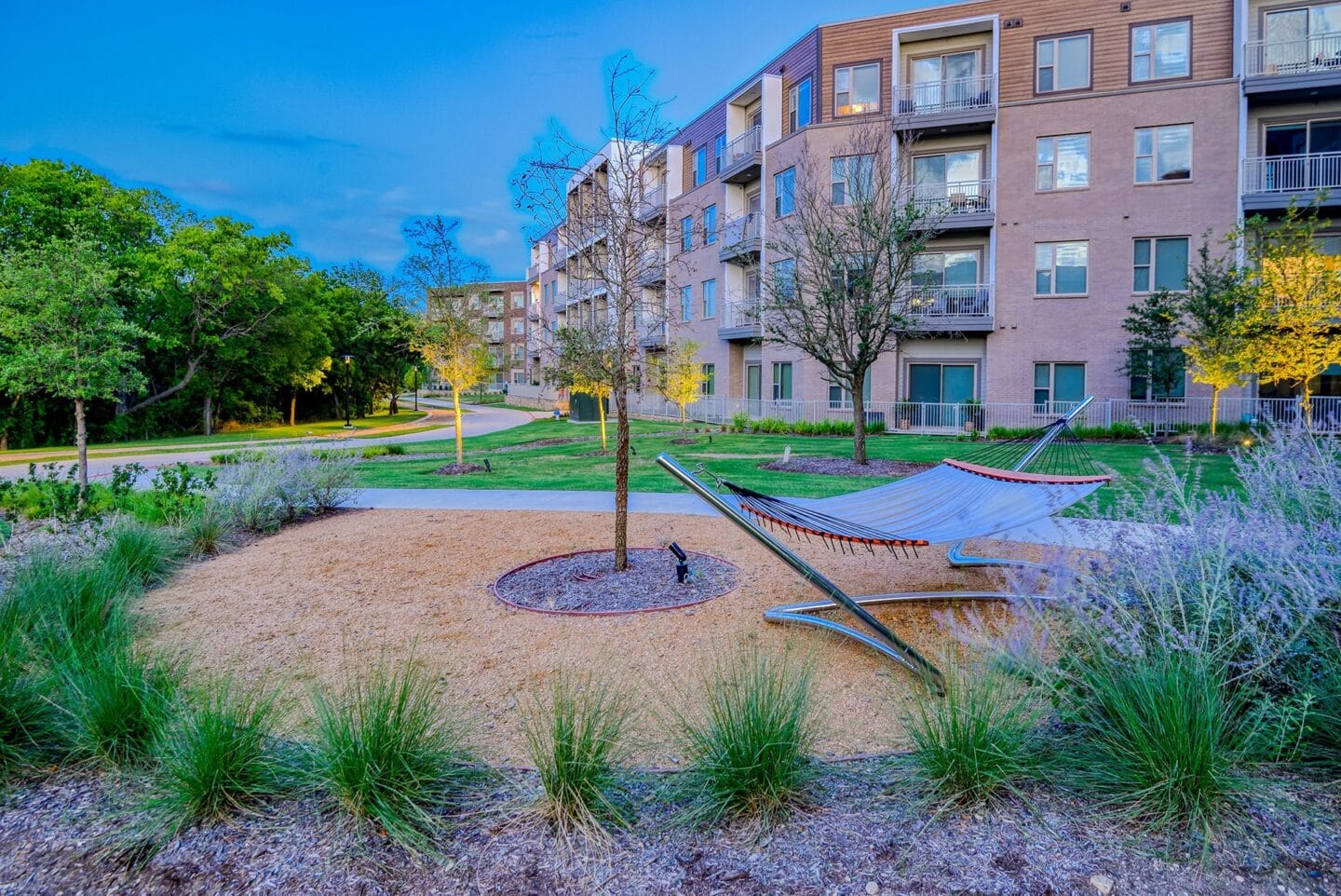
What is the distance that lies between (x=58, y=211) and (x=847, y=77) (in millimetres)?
26708

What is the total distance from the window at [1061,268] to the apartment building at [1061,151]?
38 millimetres

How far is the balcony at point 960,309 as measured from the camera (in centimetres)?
2216

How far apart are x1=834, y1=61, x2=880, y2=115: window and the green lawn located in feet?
34.8

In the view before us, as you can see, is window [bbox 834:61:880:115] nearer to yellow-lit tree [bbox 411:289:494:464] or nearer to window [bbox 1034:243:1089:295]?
window [bbox 1034:243:1089:295]

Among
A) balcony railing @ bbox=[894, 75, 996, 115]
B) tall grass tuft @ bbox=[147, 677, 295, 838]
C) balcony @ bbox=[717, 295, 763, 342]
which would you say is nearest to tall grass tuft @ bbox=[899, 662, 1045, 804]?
tall grass tuft @ bbox=[147, 677, 295, 838]

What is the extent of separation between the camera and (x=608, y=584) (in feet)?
20.6

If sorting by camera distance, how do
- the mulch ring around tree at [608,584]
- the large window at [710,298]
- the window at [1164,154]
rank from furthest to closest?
the large window at [710,298] → the window at [1164,154] → the mulch ring around tree at [608,584]

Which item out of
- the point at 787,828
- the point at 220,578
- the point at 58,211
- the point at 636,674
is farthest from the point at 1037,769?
the point at 58,211

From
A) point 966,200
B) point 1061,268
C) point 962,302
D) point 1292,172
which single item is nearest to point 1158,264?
point 1061,268

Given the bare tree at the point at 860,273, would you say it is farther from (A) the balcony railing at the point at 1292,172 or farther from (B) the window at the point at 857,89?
(A) the balcony railing at the point at 1292,172

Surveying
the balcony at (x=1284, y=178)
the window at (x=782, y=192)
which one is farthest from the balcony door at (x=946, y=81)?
the balcony at (x=1284, y=178)

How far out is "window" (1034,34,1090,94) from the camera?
71.1 ft

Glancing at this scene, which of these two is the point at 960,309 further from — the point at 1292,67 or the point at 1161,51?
the point at 1292,67

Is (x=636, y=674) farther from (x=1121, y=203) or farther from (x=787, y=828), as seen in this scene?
(x=1121, y=203)
